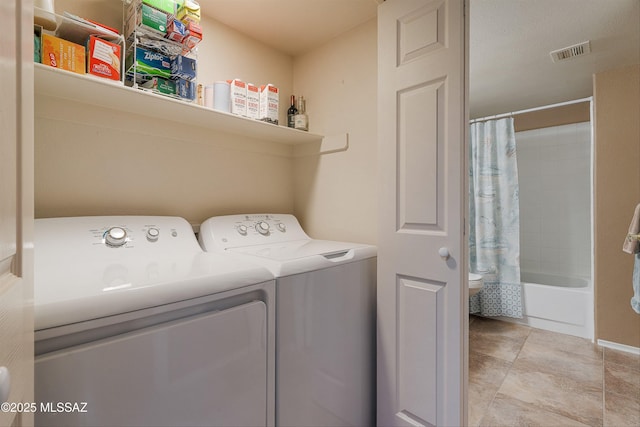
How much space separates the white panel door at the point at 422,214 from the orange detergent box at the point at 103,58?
1106mm

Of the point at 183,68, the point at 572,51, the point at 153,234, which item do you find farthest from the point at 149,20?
the point at 572,51

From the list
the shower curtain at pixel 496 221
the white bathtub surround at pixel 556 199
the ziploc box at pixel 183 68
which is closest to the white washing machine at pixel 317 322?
the ziploc box at pixel 183 68

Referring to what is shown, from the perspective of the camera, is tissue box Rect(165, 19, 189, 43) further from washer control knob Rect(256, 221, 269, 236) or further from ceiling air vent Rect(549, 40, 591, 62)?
ceiling air vent Rect(549, 40, 591, 62)

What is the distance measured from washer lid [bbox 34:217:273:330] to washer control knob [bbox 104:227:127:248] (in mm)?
10

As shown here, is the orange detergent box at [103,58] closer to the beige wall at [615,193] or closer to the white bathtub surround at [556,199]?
the beige wall at [615,193]

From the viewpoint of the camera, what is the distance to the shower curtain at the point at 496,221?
310cm

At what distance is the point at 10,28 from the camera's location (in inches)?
15.8

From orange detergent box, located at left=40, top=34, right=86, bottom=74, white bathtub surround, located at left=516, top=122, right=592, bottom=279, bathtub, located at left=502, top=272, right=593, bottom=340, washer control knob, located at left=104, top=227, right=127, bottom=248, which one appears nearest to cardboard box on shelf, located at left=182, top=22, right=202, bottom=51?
orange detergent box, located at left=40, top=34, right=86, bottom=74

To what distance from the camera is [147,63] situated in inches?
48.0

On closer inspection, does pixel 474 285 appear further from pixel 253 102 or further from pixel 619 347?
pixel 253 102

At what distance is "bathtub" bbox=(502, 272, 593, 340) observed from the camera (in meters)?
2.69

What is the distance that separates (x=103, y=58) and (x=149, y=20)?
0.26 meters

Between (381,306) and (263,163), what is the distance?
44.1 inches

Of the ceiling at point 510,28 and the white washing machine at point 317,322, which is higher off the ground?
the ceiling at point 510,28
